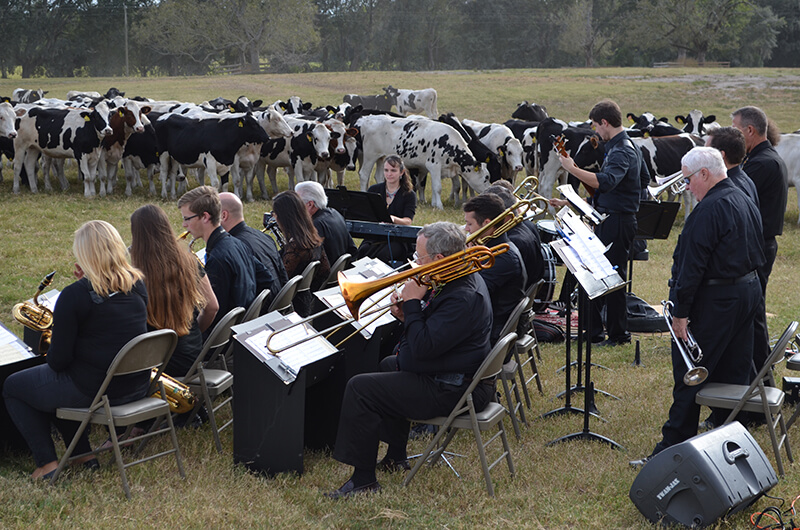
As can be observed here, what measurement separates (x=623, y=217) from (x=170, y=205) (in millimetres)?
9944

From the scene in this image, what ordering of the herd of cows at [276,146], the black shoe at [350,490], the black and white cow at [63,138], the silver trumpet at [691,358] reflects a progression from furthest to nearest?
the herd of cows at [276,146], the black and white cow at [63,138], the silver trumpet at [691,358], the black shoe at [350,490]

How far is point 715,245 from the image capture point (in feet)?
17.0

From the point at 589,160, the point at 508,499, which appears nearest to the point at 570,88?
the point at 589,160

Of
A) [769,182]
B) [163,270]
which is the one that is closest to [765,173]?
[769,182]

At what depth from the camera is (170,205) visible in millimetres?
15539

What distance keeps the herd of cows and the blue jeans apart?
455 inches

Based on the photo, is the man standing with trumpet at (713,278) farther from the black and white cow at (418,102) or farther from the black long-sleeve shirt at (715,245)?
the black and white cow at (418,102)

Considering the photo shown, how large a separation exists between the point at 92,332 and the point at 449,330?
2.10m

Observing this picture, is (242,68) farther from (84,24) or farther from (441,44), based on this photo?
(441,44)

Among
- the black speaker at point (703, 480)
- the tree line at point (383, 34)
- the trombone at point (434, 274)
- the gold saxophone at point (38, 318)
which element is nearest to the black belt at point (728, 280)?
the black speaker at point (703, 480)

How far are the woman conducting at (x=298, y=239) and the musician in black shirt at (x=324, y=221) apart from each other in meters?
0.27

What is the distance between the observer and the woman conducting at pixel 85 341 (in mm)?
4770

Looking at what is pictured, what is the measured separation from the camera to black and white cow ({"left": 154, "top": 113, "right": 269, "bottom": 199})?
53.4ft

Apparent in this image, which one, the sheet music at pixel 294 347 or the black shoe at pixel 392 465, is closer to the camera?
the sheet music at pixel 294 347
